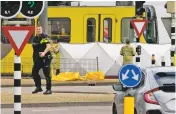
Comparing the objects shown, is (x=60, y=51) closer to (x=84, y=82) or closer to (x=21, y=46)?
(x=84, y=82)

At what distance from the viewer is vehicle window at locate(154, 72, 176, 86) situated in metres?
9.80

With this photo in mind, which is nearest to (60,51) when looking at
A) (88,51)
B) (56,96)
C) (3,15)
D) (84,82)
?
(88,51)

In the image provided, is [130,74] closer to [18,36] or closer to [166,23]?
[18,36]

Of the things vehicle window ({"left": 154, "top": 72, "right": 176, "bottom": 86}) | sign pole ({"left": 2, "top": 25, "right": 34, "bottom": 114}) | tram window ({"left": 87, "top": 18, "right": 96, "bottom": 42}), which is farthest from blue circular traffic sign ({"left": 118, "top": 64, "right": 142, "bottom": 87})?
tram window ({"left": 87, "top": 18, "right": 96, "bottom": 42})

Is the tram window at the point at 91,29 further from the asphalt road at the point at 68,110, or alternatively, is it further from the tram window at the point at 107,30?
the asphalt road at the point at 68,110

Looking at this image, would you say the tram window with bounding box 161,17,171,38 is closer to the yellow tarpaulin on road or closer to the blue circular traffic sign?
the yellow tarpaulin on road

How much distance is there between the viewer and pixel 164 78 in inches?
392

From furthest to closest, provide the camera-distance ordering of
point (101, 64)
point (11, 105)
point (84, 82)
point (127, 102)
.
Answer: point (101, 64)
point (84, 82)
point (11, 105)
point (127, 102)

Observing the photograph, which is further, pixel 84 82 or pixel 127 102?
pixel 84 82

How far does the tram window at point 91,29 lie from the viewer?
28.1 meters

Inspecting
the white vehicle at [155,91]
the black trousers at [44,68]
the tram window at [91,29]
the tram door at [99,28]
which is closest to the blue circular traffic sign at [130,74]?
the white vehicle at [155,91]

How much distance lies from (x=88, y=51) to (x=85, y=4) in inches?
100

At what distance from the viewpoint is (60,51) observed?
2748 cm

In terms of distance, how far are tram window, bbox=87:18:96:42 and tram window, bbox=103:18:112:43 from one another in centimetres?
51
